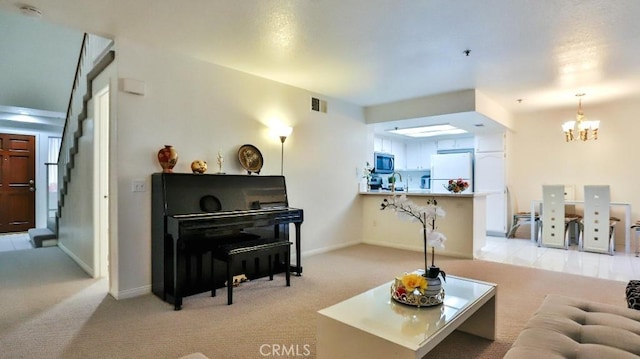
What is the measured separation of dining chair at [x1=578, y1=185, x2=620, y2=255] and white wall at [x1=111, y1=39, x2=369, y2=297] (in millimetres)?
3574

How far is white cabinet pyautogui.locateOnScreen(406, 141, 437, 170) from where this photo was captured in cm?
781

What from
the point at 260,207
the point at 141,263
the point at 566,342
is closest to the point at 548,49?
the point at 566,342

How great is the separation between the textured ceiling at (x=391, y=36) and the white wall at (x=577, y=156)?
1567mm

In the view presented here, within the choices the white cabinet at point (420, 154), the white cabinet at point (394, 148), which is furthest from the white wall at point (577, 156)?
the white cabinet at point (394, 148)

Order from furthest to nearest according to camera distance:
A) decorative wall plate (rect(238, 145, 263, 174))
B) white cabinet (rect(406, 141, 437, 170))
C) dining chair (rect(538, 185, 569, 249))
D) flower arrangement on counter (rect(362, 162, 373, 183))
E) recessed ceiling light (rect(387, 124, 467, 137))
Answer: white cabinet (rect(406, 141, 437, 170)), recessed ceiling light (rect(387, 124, 467, 137)), flower arrangement on counter (rect(362, 162, 373, 183)), dining chair (rect(538, 185, 569, 249)), decorative wall plate (rect(238, 145, 263, 174))

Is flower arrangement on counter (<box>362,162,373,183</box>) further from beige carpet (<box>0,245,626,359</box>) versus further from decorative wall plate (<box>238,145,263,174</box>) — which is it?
decorative wall plate (<box>238,145,263,174</box>)

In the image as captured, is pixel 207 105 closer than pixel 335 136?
Yes

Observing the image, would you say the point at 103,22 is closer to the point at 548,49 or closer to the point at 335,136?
the point at 335,136

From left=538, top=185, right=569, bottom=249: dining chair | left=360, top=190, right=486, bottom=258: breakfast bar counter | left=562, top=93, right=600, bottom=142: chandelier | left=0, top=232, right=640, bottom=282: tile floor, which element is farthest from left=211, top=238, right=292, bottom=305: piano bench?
left=562, top=93, right=600, bottom=142: chandelier

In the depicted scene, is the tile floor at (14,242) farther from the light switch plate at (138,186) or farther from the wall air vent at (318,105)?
the wall air vent at (318,105)

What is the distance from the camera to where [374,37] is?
9.82ft

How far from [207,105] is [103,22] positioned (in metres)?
1.17

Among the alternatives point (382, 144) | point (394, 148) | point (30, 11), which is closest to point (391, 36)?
point (30, 11)

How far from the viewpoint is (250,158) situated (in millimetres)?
4027
